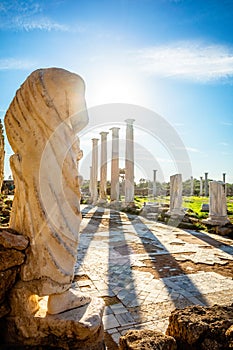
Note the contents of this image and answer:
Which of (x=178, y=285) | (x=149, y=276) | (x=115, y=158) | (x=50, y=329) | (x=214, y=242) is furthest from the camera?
(x=115, y=158)

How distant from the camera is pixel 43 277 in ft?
6.68

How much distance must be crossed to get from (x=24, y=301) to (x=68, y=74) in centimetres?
193

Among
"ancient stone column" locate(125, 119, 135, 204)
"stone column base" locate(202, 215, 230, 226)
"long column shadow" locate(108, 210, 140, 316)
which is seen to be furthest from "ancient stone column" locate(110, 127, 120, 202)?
"long column shadow" locate(108, 210, 140, 316)

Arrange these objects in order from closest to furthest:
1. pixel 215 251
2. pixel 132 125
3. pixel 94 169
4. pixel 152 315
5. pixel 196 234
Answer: pixel 152 315 < pixel 215 251 < pixel 196 234 < pixel 132 125 < pixel 94 169

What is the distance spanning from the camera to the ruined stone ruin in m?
2.03

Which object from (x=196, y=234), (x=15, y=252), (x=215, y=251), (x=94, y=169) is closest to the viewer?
(x=15, y=252)

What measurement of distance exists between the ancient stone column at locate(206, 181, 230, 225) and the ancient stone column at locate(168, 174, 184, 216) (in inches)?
97.5

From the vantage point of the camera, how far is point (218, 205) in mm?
10484

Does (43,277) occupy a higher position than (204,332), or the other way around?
(43,277)

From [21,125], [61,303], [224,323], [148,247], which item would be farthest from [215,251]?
[21,125]

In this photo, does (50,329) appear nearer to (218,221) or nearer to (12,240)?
(12,240)

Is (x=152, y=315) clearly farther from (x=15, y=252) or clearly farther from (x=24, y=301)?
(x=15, y=252)

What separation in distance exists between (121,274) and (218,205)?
7063mm

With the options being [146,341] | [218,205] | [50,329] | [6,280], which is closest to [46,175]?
[6,280]
